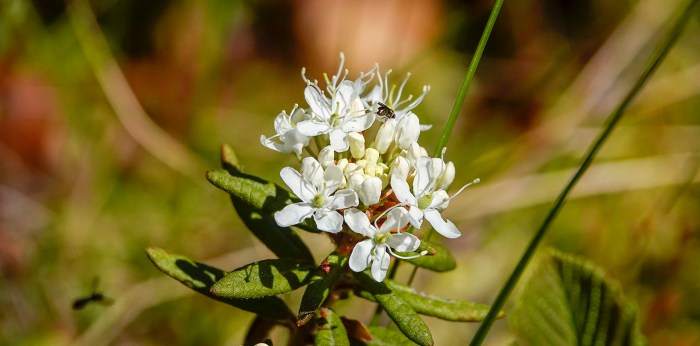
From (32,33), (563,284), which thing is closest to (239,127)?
(32,33)

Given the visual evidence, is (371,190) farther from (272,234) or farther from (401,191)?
(272,234)

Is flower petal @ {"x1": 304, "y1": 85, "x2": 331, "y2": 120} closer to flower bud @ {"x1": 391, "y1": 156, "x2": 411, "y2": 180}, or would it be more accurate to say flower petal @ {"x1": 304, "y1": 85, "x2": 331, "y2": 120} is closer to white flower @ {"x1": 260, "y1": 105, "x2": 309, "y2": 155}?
white flower @ {"x1": 260, "y1": 105, "x2": 309, "y2": 155}

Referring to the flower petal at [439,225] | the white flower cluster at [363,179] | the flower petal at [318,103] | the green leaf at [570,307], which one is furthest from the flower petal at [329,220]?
the green leaf at [570,307]

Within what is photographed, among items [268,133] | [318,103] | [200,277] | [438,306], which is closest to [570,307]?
[438,306]

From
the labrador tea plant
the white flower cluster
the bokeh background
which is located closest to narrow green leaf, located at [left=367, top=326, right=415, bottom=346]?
the labrador tea plant

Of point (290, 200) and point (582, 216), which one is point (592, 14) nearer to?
point (582, 216)

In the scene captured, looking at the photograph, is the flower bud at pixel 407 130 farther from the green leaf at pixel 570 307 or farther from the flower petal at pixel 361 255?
→ the green leaf at pixel 570 307

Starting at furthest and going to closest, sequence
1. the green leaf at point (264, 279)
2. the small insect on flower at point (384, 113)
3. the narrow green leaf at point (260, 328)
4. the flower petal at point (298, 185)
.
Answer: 1. the narrow green leaf at point (260, 328)
2. the small insect on flower at point (384, 113)
3. the flower petal at point (298, 185)
4. the green leaf at point (264, 279)
